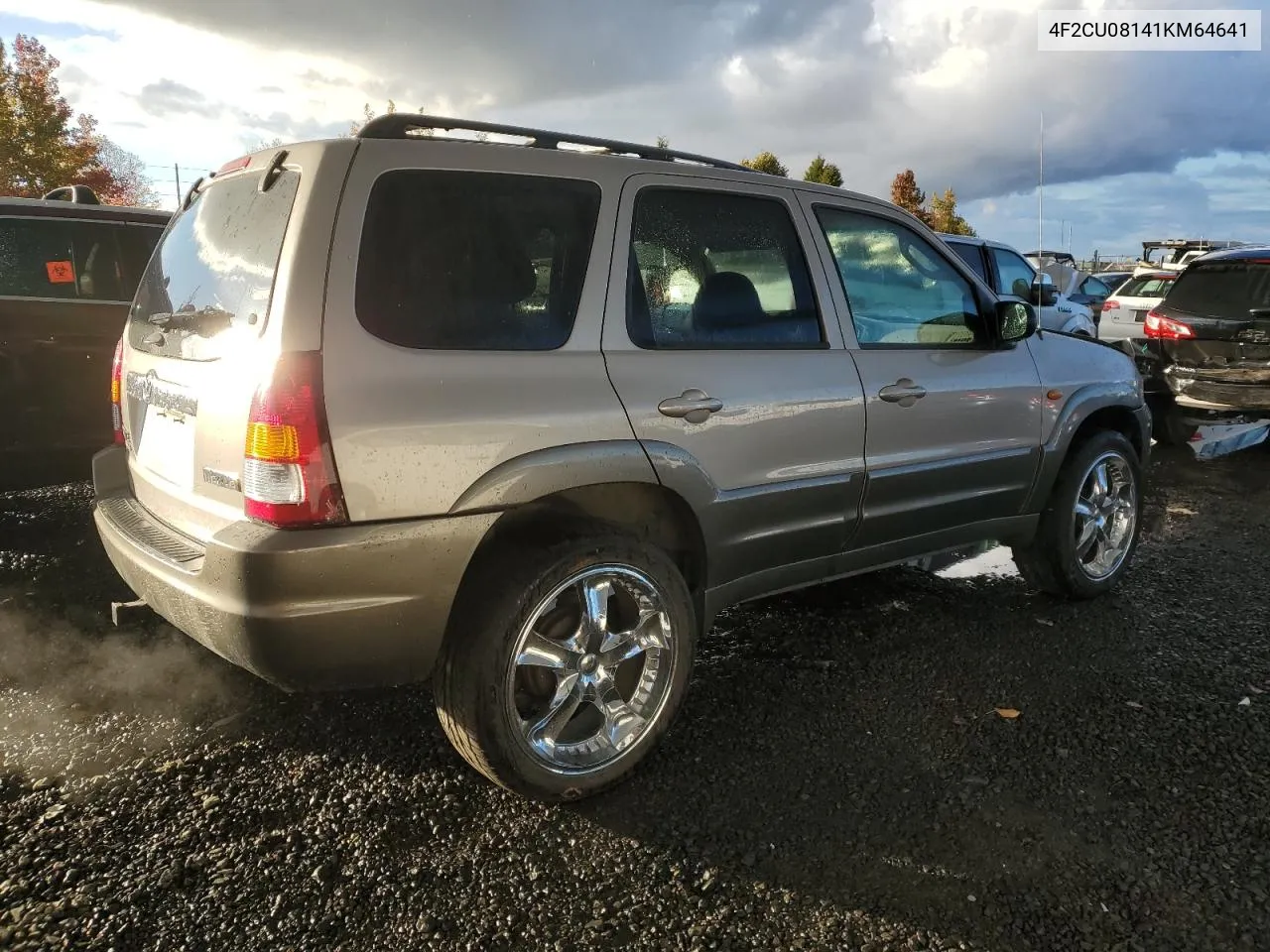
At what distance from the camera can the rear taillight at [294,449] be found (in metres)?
2.23

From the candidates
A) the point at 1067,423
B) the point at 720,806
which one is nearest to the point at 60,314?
the point at 720,806

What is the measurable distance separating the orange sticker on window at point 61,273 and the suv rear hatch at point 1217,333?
8.69 metres

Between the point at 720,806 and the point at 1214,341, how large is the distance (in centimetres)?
721

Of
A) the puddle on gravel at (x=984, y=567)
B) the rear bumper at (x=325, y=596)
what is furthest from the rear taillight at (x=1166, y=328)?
the rear bumper at (x=325, y=596)

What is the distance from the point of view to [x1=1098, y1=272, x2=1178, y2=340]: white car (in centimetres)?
1218

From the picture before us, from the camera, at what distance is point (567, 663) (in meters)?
2.74

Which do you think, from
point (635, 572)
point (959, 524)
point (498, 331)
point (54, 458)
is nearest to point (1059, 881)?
point (635, 572)

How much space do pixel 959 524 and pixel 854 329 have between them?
1059 millimetres

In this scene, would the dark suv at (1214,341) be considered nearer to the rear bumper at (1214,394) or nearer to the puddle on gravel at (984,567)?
the rear bumper at (1214,394)

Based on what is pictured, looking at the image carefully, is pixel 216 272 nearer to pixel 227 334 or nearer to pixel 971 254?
pixel 227 334

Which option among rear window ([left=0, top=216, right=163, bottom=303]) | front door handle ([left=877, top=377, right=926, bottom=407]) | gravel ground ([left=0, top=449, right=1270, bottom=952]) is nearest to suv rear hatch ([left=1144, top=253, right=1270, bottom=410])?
gravel ground ([left=0, top=449, right=1270, bottom=952])

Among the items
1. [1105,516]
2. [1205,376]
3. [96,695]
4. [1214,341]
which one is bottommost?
[96,695]

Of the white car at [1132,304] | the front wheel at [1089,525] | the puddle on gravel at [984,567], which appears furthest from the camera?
the white car at [1132,304]

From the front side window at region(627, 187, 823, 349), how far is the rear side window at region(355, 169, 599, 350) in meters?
0.23
